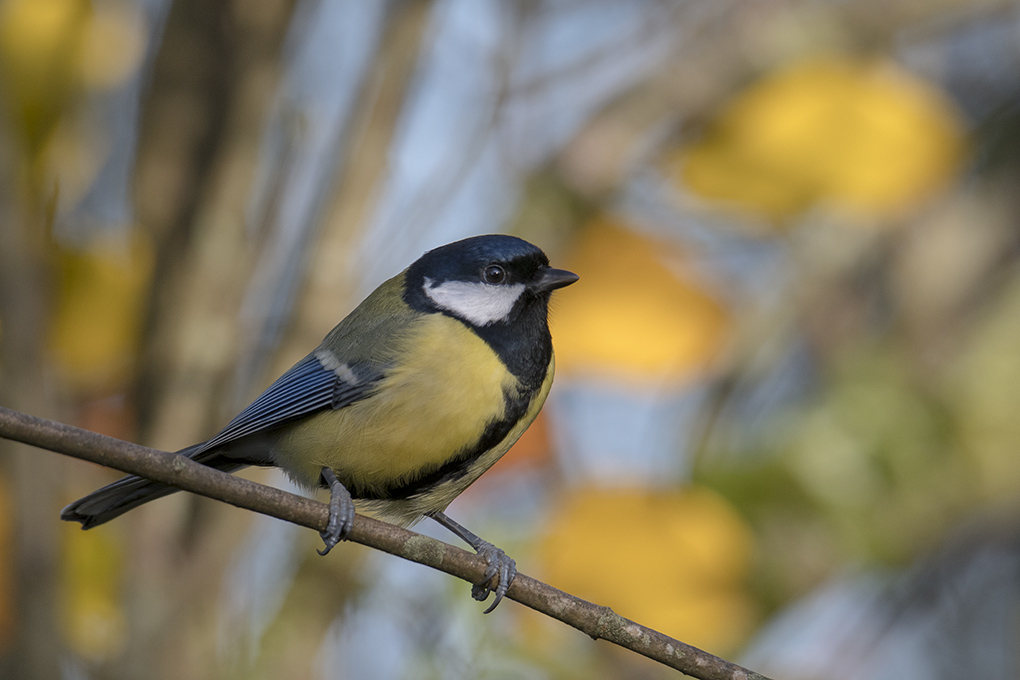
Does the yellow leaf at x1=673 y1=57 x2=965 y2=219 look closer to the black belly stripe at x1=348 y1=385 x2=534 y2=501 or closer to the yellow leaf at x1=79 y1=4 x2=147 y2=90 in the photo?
the black belly stripe at x1=348 y1=385 x2=534 y2=501

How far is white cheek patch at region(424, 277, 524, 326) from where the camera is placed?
183 cm

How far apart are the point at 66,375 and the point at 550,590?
194cm

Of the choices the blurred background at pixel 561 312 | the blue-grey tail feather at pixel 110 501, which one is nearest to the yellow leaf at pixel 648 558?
the blurred background at pixel 561 312

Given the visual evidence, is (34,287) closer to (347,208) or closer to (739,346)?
(347,208)

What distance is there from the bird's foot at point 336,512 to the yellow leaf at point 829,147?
6.08 ft

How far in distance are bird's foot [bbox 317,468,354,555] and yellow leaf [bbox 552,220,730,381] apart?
1.31 meters

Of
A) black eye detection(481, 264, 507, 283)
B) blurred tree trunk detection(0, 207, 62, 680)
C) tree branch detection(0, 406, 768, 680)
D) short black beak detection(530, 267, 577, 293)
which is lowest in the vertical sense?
blurred tree trunk detection(0, 207, 62, 680)

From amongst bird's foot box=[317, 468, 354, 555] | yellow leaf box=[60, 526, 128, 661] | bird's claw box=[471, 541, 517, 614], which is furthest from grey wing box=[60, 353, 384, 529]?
yellow leaf box=[60, 526, 128, 661]

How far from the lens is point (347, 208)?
8.55 ft

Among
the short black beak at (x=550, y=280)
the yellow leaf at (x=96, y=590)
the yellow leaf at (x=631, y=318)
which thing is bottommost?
the yellow leaf at (x=96, y=590)

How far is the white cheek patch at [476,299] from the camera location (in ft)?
6.00

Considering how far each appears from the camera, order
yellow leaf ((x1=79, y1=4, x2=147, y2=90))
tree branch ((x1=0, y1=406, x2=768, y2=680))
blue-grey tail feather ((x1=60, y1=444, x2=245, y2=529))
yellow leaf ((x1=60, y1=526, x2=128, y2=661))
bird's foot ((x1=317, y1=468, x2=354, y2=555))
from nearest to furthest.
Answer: tree branch ((x1=0, y1=406, x2=768, y2=680)), bird's foot ((x1=317, y1=468, x2=354, y2=555)), blue-grey tail feather ((x1=60, y1=444, x2=245, y2=529)), yellow leaf ((x1=60, y1=526, x2=128, y2=661)), yellow leaf ((x1=79, y1=4, x2=147, y2=90))

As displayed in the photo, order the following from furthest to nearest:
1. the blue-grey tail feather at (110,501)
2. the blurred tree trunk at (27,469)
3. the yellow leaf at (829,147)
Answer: the yellow leaf at (829,147)
the blurred tree trunk at (27,469)
the blue-grey tail feather at (110,501)

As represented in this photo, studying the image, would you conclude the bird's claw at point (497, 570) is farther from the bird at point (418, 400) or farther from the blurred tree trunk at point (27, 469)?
the blurred tree trunk at point (27, 469)
